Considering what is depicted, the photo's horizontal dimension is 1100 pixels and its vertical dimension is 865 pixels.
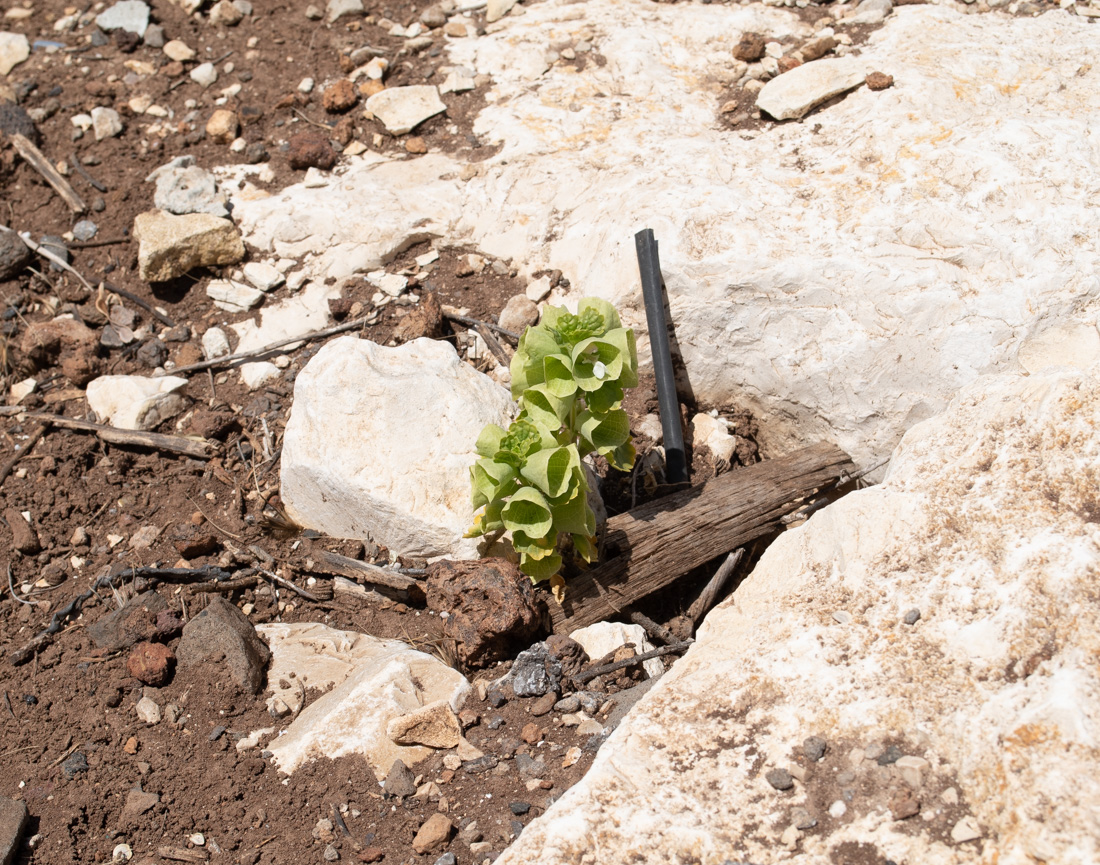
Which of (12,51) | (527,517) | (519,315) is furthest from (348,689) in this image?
(12,51)

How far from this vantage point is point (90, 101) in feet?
16.9

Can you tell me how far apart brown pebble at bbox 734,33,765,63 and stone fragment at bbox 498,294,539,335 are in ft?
6.30

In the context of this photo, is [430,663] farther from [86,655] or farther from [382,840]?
[86,655]

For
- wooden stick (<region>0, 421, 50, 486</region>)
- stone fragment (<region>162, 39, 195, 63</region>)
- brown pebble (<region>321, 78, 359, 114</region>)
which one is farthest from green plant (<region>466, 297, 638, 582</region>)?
stone fragment (<region>162, 39, 195, 63</region>)

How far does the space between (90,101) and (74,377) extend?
2.02 meters

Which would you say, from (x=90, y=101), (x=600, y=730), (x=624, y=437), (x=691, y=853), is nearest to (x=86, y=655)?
(x=600, y=730)

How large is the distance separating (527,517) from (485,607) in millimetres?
377

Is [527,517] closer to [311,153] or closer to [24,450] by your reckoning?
[24,450]

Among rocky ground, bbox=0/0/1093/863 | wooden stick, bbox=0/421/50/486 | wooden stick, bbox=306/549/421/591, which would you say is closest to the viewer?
rocky ground, bbox=0/0/1093/863

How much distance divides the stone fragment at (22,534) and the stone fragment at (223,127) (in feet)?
7.92

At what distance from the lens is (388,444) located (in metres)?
3.41

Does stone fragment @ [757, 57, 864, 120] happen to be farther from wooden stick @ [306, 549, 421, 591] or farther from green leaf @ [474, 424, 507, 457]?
wooden stick @ [306, 549, 421, 591]

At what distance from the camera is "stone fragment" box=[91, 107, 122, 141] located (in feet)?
16.4

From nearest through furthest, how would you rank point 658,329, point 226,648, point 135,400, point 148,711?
1. point 148,711
2. point 226,648
3. point 658,329
4. point 135,400
